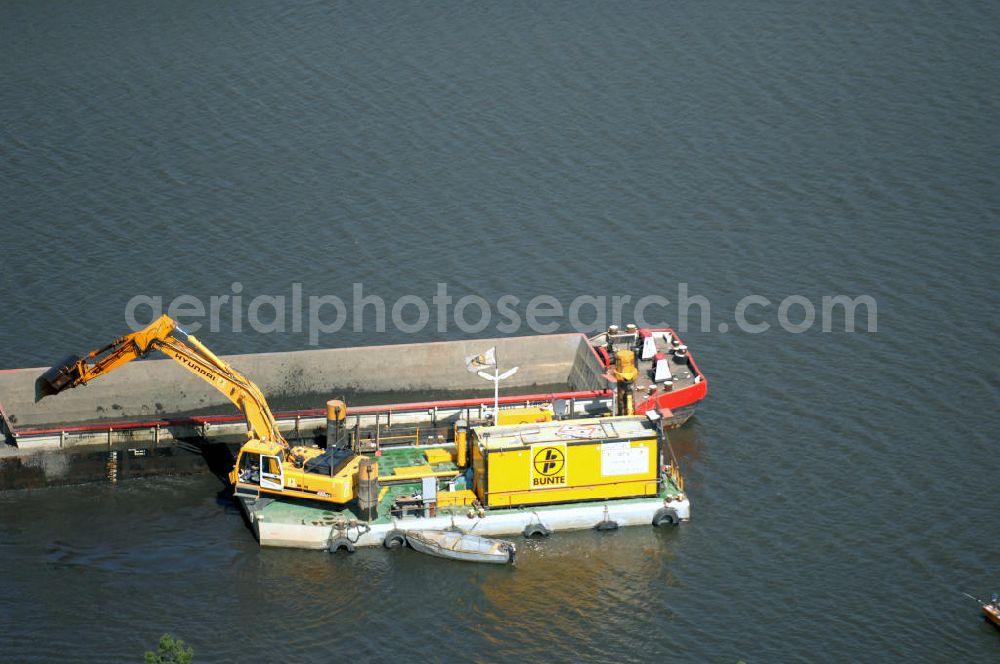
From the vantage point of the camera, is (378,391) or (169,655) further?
(378,391)

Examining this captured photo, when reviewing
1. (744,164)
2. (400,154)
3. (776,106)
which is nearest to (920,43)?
(776,106)

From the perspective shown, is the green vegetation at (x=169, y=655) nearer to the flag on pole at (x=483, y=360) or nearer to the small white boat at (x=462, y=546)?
the small white boat at (x=462, y=546)

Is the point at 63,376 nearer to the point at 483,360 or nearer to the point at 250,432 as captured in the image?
the point at 250,432

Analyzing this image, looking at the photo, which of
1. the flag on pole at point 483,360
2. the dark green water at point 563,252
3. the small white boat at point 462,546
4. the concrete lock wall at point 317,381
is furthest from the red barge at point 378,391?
the small white boat at point 462,546

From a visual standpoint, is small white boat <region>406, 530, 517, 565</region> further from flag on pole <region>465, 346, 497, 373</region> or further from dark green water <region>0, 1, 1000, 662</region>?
flag on pole <region>465, 346, 497, 373</region>

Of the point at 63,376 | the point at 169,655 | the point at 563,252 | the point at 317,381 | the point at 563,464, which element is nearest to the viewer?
the point at 169,655

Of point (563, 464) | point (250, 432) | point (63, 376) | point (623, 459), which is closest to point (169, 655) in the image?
point (250, 432)
